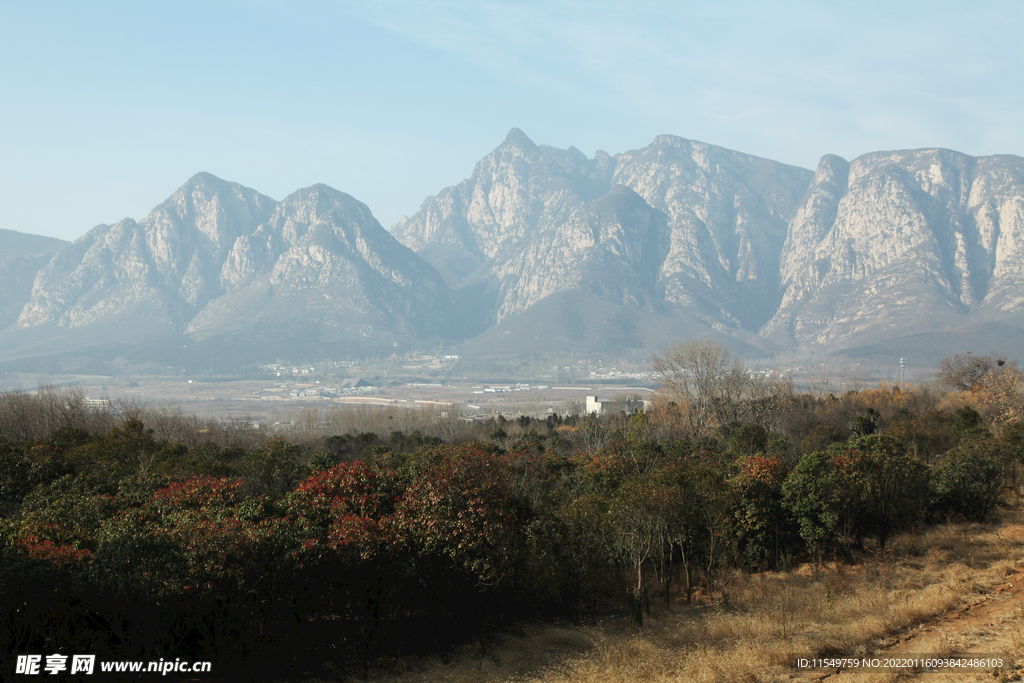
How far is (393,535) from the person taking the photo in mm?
17016

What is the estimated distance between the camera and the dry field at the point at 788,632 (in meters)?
16.3

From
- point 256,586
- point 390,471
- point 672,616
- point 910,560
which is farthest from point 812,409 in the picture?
point 256,586

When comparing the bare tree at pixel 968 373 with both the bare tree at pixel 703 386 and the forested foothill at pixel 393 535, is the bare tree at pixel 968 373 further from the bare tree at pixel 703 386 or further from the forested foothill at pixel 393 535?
the forested foothill at pixel 393 535

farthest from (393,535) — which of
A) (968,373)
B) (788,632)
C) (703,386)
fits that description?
(968,373)

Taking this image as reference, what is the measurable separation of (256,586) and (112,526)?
3.47m

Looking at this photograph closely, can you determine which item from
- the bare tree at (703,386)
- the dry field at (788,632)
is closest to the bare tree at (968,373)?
the bare tree at (703,386)

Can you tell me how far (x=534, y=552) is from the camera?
19969 millimetres

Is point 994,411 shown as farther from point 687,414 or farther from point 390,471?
point 390,471

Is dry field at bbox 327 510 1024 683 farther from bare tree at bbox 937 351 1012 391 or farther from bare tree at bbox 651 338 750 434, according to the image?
bare tree at bbox 937 351 1012 391

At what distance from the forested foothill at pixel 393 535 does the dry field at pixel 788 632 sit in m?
0.88

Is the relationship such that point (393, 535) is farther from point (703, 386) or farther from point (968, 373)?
point (968, 373)

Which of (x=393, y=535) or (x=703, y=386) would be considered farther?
(x=703, y=386)

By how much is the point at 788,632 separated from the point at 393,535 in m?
10.3

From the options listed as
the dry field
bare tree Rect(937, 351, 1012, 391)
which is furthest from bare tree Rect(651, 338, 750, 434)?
the dry field
